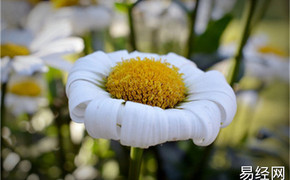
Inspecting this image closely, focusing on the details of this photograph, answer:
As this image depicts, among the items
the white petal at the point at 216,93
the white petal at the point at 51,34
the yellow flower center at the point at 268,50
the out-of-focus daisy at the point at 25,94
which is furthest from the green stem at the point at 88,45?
the yellow flower center at the point at 268,50

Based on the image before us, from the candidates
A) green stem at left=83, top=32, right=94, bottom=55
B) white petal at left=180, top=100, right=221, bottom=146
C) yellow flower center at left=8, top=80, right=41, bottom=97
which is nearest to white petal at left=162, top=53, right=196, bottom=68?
white petal at left=180, top=100, right=221, bottom=146

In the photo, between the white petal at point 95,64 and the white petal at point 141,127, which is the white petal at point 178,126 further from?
the white petal at point 95,64

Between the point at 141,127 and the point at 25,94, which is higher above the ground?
the point at 141,127

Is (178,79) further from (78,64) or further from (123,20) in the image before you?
(123,20)

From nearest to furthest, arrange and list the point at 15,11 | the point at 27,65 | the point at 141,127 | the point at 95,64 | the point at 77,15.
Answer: the point at 141,127 < the point at 95,64 < the point at 27,65 < the point at 77,15 < the point at 15,11

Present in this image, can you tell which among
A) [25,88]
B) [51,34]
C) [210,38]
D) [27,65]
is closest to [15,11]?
[25,88]

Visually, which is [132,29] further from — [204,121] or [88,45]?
[204,121]
